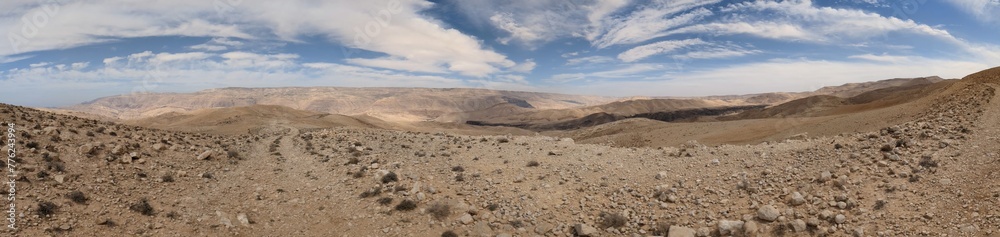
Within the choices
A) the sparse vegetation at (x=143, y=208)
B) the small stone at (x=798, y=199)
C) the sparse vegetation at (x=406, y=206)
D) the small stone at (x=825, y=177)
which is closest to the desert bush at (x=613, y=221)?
the small stone at (x=798, y=199)

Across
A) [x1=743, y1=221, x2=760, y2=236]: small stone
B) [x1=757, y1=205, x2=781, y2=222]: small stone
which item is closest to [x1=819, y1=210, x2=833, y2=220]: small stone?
[x1=757, y1=205, x2=781, y2=222]: small stone

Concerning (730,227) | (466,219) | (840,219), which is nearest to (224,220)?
(466,219)

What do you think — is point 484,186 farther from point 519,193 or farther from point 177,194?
point 177,194

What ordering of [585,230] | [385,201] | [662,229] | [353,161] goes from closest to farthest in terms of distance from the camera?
1. [662,229]
2. [585,230]
3. [385,201]
4. [353,161]

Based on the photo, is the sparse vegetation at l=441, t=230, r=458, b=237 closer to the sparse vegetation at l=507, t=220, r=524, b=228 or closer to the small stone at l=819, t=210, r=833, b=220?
the sparse vegetation at l=507, t=220, r=524, b=228

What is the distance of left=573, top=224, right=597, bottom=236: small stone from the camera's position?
8.39m

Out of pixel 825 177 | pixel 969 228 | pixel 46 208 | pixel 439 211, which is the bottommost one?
pixel 439 211

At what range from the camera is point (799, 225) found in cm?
774

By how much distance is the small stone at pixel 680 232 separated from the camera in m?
7.93

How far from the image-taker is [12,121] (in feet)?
43.0

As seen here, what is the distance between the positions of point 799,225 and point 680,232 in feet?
6.56

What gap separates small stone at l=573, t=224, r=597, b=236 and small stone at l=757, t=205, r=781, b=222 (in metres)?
3.05

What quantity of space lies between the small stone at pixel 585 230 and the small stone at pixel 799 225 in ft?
11.2

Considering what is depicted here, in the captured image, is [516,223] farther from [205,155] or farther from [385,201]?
[205,155]
